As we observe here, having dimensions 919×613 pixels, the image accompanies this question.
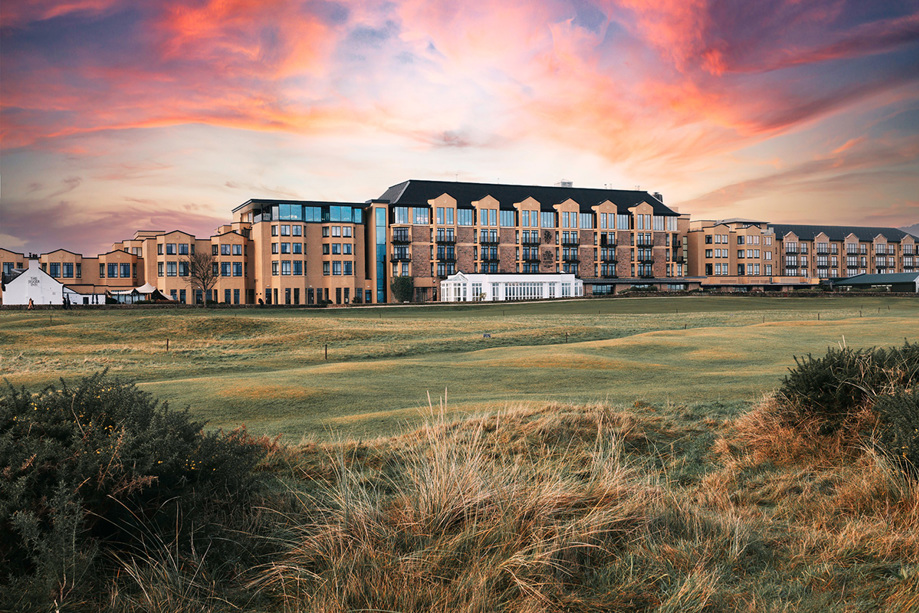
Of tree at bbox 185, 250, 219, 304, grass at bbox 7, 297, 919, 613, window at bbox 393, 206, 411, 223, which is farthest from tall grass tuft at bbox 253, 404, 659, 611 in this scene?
window at bbox 393, 206, 411, 223

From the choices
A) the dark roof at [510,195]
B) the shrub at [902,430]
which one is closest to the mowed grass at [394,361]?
the shrub at [902,430]

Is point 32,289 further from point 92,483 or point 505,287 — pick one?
point 92,483

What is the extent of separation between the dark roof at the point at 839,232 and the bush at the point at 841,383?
14835 cm

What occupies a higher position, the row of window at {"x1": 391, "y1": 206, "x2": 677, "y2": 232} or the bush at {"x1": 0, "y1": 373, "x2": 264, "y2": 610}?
the row of window at {"x1": 391, "y1": 206, "x2": 677, "y2": 232}

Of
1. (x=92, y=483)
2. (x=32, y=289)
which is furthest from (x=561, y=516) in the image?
(x=32, y=289)

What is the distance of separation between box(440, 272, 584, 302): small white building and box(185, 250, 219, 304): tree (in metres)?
33.3

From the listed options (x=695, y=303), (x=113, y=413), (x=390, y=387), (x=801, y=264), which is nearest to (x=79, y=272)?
(x=695, y=303)

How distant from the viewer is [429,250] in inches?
3964

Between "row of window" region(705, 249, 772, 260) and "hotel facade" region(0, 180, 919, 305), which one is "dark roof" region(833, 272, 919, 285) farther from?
"row of window" region(705, 249, 772, 260)

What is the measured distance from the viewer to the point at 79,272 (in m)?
93.2

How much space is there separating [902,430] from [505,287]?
293ft

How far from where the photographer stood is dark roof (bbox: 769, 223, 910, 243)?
14525cm

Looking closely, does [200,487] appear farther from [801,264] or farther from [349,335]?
[801,264]

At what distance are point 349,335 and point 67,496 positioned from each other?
3639 cm
